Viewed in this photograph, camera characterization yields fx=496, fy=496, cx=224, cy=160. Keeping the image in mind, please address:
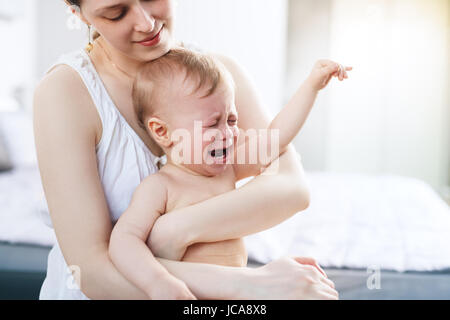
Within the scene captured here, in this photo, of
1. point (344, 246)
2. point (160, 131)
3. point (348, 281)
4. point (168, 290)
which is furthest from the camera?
point (344, 246)

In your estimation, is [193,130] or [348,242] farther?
[348,242]

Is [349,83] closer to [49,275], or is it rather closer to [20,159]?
[20,159]

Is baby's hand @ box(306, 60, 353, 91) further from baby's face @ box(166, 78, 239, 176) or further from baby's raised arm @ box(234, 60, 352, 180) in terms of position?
baby's face @ box(166, 78, 239, 176)

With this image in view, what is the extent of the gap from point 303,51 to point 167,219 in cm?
389

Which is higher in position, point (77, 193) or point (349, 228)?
point (77, 193)

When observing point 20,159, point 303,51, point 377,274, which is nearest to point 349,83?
point 303,51

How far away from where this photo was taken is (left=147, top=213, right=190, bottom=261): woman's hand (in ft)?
2.81

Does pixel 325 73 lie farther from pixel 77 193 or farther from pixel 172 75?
pixel 77 193

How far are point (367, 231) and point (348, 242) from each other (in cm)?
19

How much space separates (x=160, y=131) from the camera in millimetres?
960

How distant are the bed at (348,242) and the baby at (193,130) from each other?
1.24 ft

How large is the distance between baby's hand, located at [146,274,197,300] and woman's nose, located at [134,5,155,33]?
45cm

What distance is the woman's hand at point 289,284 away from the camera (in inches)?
31.0

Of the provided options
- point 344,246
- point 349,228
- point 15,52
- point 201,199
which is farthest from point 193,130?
point 15,52
